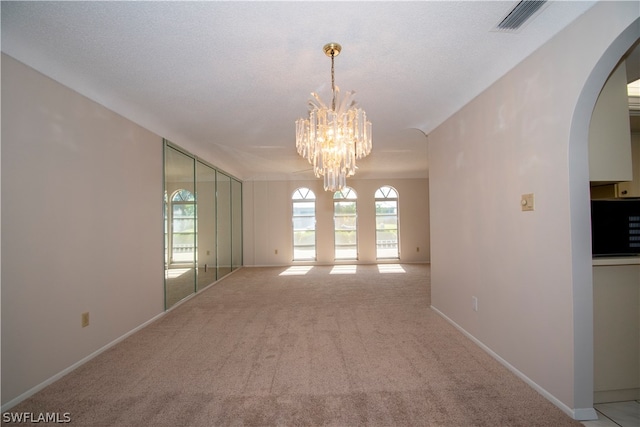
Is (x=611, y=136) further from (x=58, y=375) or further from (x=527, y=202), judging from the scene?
(x=58, y=375)

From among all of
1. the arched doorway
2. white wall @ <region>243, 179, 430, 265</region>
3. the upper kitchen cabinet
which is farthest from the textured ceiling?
white wall @ <region>243, 179, 430, 265</region>

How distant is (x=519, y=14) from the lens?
171 cm

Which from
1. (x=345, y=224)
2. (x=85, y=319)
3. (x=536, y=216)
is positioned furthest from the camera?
(x=345, y=224)

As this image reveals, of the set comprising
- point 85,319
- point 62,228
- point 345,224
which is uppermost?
point 62,228

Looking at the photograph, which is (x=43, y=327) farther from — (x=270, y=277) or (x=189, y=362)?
(x=270, y=277)

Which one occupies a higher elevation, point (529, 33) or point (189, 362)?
point (529, 33)

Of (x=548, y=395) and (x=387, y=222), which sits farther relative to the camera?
(x=387, y=222)

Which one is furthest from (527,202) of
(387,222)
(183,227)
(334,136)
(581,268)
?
(387,222)

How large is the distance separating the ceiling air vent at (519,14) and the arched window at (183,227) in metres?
4.02

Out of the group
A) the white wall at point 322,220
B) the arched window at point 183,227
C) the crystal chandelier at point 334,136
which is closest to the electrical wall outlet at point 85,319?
→ the arched window at point 183,227

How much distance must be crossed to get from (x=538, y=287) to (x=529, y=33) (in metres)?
1.69

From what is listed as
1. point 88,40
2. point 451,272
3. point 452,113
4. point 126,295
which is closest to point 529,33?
point 452,113

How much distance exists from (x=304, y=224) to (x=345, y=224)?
1.16m

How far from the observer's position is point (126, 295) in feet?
9.93
